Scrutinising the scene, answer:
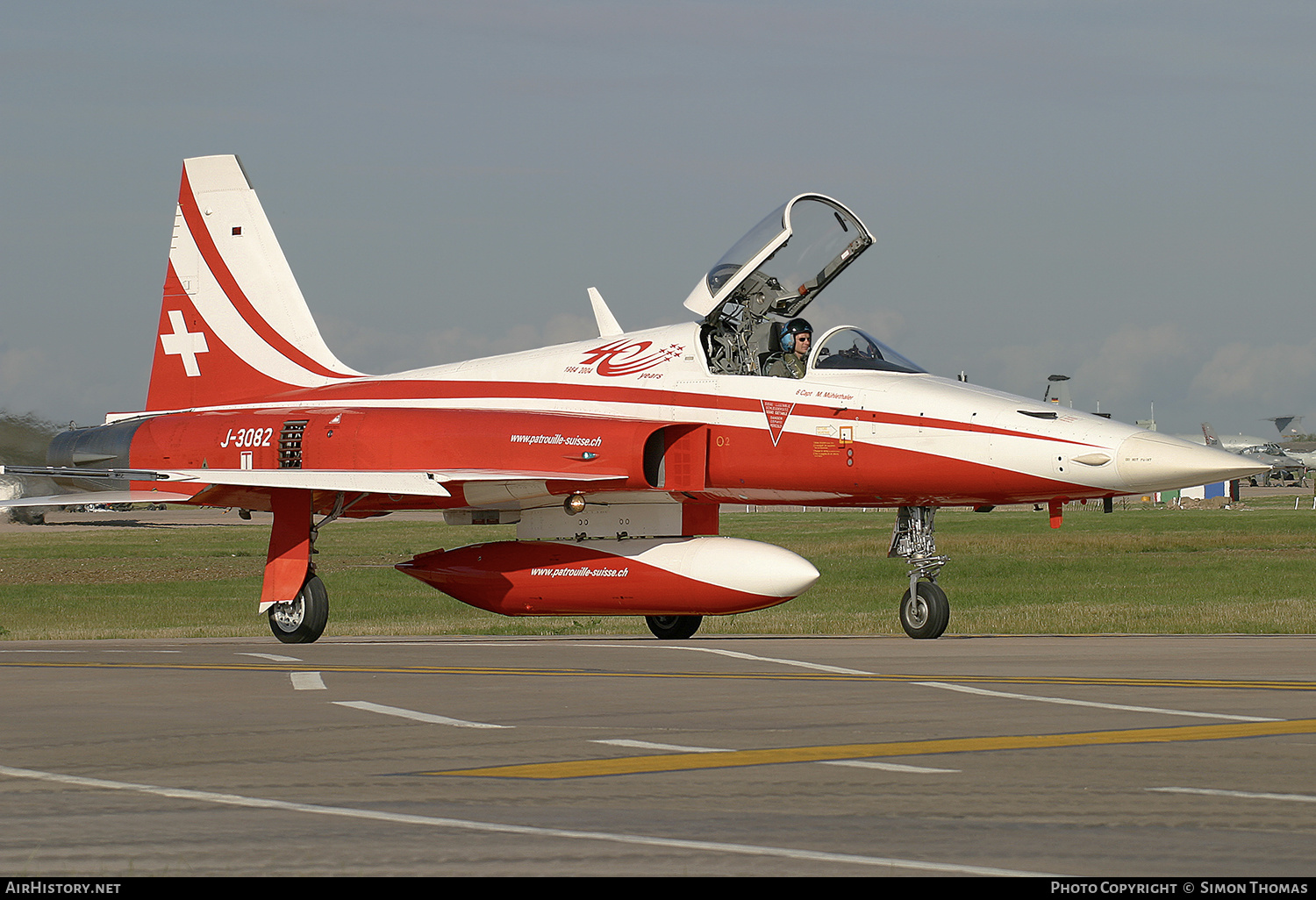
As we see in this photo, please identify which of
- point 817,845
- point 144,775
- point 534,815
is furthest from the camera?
point 144,775

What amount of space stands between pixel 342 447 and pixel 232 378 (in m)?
3.46

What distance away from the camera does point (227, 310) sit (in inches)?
792

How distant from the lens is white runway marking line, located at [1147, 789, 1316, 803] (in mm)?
6055

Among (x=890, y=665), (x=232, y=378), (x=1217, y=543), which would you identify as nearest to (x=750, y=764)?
(x=890, y=665)

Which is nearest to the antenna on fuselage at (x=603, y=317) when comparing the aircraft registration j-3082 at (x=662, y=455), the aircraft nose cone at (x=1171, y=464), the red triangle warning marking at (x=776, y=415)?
the aircraft registration j-3082 at (x=662, y=455)

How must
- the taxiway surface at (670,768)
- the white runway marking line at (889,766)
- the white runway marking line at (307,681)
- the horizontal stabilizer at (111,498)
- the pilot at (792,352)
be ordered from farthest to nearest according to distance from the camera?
the horizontal stabilizer at (111,498) < the pilot at (792,352) < the white runway marking line at (307,681) < the white runway marking line at (889,766) < the taxiway surface at (670,768)

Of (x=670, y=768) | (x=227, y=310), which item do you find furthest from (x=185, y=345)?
(x=670, y=768)

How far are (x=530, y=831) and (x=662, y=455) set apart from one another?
11.0 m

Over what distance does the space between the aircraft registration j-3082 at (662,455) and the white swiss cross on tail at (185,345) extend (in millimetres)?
1263

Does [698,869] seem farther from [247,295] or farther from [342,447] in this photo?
[247,295]

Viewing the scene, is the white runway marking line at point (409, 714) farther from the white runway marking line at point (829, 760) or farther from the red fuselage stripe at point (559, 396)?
the red fuselage stripe at point (559, 396)

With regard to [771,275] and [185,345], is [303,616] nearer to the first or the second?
[185,345]

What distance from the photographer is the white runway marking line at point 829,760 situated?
22.7 ft

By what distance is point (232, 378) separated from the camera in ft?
65.8
